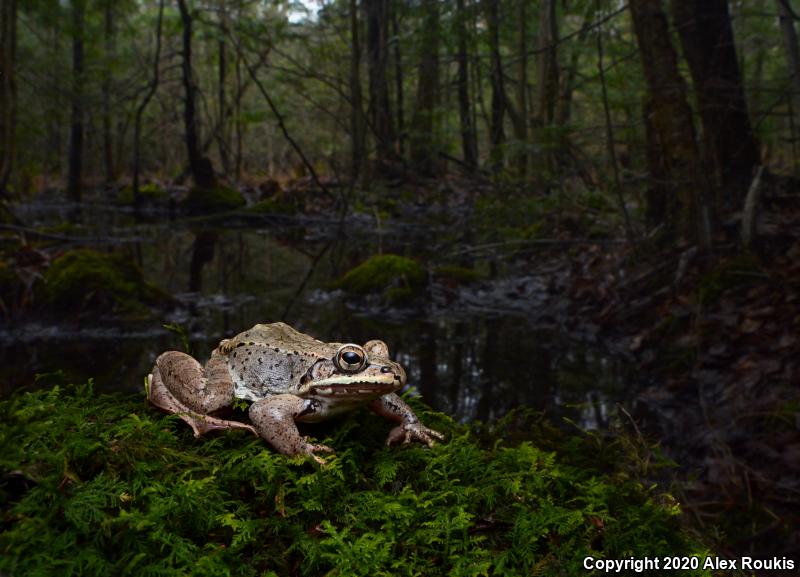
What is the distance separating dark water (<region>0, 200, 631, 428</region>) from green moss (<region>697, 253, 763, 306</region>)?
146 cm

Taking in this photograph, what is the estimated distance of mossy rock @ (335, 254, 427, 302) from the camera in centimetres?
1221

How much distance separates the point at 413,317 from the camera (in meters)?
11.5

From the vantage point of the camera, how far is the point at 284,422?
273 cm

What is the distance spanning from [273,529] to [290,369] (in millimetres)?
929

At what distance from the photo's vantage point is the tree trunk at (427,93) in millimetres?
15810

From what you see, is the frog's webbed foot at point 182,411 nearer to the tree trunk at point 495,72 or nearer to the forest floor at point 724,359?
the forest floor at point 724,359

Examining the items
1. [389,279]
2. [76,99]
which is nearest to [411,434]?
[389,279]

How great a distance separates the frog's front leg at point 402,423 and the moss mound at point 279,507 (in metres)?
0.07

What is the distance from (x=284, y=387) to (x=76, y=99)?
21773 millimetres

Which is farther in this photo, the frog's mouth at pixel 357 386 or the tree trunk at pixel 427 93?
the tree trunk at pixel 427 93

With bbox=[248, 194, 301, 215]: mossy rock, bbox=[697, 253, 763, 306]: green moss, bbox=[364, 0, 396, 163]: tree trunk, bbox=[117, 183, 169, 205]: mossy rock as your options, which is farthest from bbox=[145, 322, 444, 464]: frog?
bbox=[117, 183, 169, 205]: mossy rock

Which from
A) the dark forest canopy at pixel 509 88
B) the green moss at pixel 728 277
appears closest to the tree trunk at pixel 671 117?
the dark forest canopy at pixel 509 88

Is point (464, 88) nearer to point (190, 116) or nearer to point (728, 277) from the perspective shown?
point (190, 116)

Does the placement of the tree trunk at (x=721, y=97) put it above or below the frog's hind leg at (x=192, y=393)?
above
